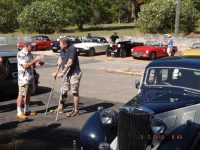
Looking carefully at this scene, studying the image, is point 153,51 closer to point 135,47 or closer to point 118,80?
point 135,47

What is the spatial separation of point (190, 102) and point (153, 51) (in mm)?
20925

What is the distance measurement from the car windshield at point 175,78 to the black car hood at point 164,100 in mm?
171

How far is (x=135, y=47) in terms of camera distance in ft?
93.5

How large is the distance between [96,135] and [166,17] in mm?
33111

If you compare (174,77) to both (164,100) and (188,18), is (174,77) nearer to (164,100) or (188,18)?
(164,100)

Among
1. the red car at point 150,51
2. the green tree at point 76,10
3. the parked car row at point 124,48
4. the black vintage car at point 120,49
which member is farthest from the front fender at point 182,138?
the green tree at point 76,10

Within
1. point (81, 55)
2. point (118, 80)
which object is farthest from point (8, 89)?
point (81, 55)

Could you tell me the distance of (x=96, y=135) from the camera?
678cm

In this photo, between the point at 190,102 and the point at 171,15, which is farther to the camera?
the point at 171,15

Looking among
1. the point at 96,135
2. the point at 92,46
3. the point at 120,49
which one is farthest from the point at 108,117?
the point at 92,46

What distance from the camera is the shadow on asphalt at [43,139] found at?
7.74 metres

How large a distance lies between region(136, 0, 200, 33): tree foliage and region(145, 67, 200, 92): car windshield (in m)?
31.3

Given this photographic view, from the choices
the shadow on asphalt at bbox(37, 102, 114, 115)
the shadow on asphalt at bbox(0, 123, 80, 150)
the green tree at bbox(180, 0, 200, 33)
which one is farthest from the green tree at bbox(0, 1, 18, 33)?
the shadow on asphalt at bbox(0, 123, 80, 150)

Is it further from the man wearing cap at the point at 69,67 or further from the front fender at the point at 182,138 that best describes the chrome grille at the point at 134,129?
the man wearing cap at the point at 69,67
